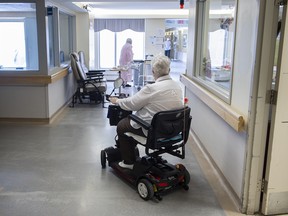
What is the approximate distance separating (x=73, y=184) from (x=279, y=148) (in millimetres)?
1831

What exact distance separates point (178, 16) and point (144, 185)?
7968 mm

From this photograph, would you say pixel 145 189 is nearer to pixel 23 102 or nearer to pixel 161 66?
pixel 161 66

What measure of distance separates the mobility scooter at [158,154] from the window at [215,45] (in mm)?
544

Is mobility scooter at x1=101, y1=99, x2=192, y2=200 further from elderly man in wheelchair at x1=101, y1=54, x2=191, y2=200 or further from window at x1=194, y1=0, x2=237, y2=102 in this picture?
window at x1=194, y1=0, x2=237, y2=102

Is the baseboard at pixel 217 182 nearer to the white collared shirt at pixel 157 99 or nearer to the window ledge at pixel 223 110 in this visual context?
the window ledge at pixel 223 110

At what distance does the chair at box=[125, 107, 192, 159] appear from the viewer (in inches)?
100

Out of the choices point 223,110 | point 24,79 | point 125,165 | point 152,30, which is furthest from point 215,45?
point 152,30

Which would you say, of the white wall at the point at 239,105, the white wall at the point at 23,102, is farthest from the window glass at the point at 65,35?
the white wall at the point at 239,105

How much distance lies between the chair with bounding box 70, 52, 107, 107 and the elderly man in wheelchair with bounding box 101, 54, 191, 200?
3680 millimetres

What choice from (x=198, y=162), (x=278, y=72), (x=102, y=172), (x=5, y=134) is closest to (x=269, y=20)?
(x=278, y=72)

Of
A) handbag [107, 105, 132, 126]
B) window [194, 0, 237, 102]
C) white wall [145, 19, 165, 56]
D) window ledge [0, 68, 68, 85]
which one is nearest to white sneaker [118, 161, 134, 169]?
handbag [107, 105, 132, 126]

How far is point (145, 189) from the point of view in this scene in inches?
103

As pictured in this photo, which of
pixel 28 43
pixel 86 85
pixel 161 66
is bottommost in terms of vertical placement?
pixel 86 85

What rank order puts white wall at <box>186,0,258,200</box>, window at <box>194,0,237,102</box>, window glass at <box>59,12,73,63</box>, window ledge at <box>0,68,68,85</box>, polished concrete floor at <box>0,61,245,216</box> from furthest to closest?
window glass at <box>59,12,73,63</box> < window ledge at <box>0,68,68,85</box> < window at <box>194,0,237,102</box> < polished concrete floor at <box>0,61,245,216</box> < white wall at <box>186,0,258,200</box>
